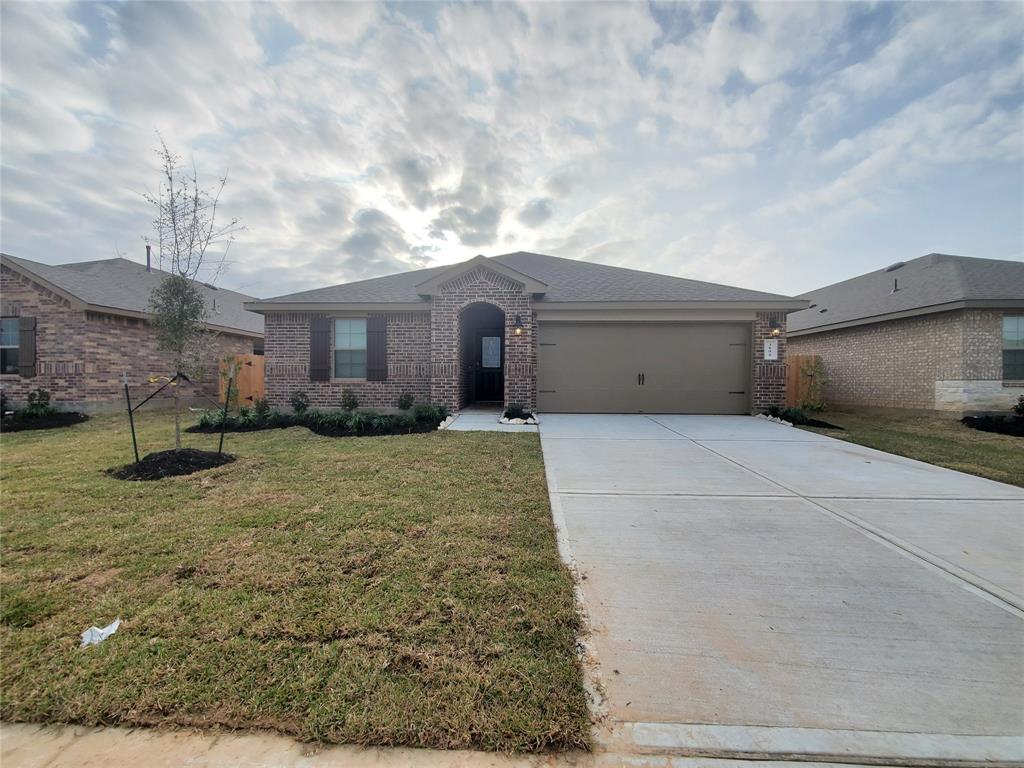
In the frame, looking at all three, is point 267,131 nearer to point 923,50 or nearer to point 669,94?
point 669,94

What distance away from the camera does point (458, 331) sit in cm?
962

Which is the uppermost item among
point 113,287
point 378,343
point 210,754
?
point 113,287

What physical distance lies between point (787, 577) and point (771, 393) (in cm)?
866

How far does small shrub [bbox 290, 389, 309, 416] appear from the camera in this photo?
978 centimetres

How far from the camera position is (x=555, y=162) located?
1126 cm

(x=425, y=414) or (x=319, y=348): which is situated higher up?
(x=319, y=348)

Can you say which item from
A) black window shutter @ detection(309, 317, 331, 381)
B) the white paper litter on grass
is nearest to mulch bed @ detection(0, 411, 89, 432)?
black window shutter @ detection(309, 317, 331, 381)

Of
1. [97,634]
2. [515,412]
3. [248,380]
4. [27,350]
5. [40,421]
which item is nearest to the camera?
[97,634]

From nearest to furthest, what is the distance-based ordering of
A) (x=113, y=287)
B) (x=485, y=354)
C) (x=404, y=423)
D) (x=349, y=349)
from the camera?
(x=404, y=423)
(x=349, y=349)
(x=113, y=287)
(x=485, y=354)

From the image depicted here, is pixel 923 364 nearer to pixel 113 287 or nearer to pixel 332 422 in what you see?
pixel 332 422

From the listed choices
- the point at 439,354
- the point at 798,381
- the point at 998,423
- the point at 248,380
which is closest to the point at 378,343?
the point at 439,354

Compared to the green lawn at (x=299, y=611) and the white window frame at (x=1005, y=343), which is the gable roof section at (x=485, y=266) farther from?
the white window frame at (x=1005, y=343)

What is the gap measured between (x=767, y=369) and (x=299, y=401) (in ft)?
39.2

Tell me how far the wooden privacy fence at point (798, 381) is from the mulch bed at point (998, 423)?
3.24 metres
